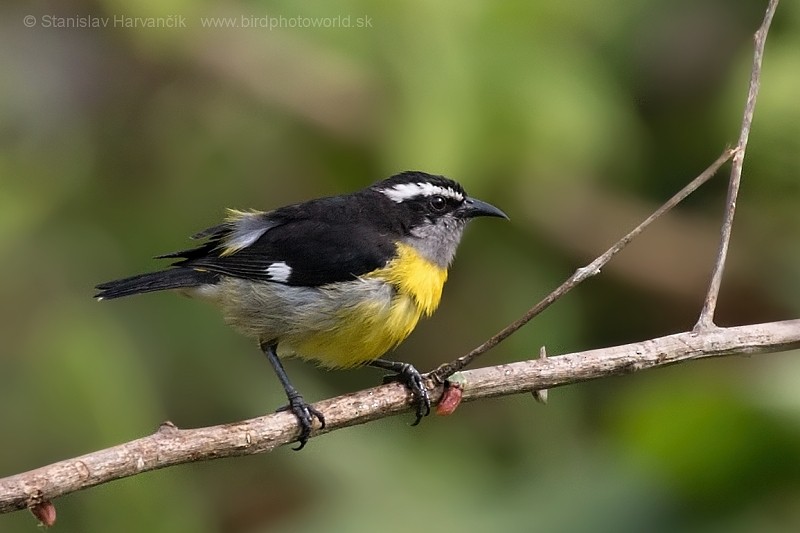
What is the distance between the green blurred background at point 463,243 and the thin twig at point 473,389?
72 centimetres

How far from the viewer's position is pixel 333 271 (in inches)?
173

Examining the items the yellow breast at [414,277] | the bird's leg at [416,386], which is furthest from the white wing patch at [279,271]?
the bird's leg at [416,386]

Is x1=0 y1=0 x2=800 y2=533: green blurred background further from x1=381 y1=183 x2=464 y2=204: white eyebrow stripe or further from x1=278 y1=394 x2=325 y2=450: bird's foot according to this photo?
x1=278 y1=394 x2=325 y2=450: bird's foot

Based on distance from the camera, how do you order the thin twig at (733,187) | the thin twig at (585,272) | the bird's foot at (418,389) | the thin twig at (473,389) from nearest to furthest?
the thin twig at (473,389), the thin twig at (585,272), the thin twig at (733,187), the bird's foot at (418,389)

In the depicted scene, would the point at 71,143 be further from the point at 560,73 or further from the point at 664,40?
the point at 664,40

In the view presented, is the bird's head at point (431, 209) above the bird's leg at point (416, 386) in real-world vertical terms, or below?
above

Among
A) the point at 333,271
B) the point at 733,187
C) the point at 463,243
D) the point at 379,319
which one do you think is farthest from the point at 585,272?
the point at 463,243

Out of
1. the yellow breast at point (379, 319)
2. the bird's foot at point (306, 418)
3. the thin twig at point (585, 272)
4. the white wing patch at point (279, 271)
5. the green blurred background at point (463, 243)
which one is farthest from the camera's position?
the green blurred background at point (463, 243)

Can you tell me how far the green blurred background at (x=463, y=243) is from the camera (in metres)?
4.66

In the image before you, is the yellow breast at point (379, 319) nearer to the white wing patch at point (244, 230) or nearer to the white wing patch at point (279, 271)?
the white wing patch at point (279, 271)

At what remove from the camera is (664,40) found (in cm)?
626

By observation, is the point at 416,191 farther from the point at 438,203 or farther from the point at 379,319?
the point at 379,319

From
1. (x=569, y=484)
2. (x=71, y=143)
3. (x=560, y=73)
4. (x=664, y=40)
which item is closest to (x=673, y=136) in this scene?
(x=664, y=40)

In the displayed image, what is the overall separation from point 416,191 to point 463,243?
1.02 meters
